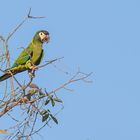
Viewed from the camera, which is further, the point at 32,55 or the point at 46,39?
the point at 46,39

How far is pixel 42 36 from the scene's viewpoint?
24.5ft

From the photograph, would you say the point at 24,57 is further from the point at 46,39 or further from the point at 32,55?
the point at 46,39

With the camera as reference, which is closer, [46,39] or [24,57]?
[24,57]

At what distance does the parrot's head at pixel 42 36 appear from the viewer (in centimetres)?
743

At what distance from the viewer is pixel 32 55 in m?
7.14

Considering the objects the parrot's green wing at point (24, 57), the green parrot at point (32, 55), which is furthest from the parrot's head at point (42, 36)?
the parrot's green wing at point (24, 57)

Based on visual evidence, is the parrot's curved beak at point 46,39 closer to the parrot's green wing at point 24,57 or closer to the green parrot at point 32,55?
the green parrot at point 32,55

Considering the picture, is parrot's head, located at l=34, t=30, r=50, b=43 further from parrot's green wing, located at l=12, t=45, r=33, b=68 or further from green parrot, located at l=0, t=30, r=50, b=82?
parrot's green wing, located at l=12, t=45, r=33, b=68

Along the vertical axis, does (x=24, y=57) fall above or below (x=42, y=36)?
below

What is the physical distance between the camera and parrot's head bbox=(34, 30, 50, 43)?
24.4 feet

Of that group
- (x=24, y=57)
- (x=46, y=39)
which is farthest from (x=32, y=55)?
(x=46, y=39)

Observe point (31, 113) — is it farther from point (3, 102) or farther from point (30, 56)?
point (30, 56)

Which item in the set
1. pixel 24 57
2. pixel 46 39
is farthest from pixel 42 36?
pixel 24 57

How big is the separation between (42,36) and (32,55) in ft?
1.49
